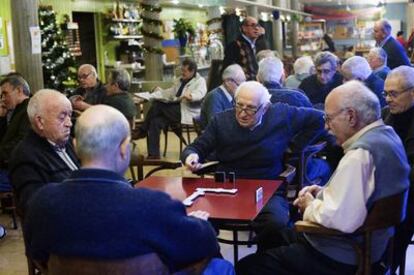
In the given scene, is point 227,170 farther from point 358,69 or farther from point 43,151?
point 358,69

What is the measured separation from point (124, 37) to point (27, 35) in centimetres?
641

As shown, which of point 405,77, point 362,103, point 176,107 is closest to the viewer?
point 362,103

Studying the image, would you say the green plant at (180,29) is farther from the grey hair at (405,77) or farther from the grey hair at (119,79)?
the grey hair at (405,77)

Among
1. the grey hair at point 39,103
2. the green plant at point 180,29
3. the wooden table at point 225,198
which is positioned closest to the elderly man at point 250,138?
the wooden table at point 225,198

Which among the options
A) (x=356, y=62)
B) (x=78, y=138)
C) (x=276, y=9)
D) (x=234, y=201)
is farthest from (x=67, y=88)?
(x=276, y=9)

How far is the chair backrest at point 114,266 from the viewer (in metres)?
1.84

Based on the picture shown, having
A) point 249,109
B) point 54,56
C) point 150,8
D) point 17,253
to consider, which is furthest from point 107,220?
point 150,8

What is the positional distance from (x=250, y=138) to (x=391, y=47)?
408 cm

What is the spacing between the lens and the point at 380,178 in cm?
238

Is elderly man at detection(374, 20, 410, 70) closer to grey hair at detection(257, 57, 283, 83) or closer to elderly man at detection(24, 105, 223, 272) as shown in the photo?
grey hair at detection(257, 57, 283, 83)

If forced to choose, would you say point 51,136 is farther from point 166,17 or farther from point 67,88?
point 166,17

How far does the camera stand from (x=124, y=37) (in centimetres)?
1280

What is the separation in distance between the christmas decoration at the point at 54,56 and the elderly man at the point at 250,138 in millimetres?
6317

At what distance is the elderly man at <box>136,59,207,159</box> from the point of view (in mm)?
7590
